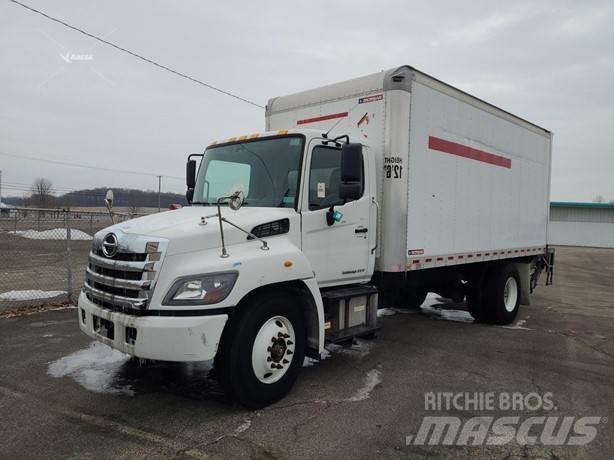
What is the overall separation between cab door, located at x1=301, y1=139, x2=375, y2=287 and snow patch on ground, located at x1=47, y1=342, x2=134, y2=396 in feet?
7.71

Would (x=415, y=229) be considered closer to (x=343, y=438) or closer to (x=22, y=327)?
(x=343, y=438)

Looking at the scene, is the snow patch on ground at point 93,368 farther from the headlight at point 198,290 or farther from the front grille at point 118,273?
the headlight at point 198,290

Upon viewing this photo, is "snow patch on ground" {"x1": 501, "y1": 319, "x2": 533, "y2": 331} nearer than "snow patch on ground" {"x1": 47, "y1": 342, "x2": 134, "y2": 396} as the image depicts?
No

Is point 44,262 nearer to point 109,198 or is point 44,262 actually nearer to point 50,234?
point 50,234

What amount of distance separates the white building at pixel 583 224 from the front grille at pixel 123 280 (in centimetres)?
4390

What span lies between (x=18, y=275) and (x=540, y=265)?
12.7m

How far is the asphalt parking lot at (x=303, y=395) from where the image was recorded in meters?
3.56

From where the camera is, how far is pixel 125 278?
3.90 meters

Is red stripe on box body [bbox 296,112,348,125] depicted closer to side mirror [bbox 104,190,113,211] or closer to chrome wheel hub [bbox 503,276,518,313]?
side mirror [bbox 104,190,113,211]

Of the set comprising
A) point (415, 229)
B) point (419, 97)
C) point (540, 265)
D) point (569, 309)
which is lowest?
point (569, 309)

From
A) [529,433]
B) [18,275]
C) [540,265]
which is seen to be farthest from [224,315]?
[18,275]

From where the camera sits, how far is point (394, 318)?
8523mm

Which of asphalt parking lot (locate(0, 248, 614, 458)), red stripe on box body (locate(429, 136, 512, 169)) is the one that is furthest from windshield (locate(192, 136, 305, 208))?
red stripe on box body (locate(429, 136, 512, 169))

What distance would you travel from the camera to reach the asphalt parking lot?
140 inches
